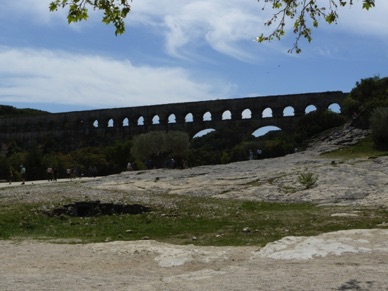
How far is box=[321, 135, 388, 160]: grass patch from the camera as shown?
29.3 meters

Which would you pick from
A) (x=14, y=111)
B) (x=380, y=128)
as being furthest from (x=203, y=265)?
(x=14, y=111)

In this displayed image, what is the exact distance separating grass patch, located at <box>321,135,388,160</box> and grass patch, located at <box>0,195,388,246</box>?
13806 millimetres

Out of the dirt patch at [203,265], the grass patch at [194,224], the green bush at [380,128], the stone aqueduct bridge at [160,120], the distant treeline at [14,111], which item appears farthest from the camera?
the distant treeline at [14,111]

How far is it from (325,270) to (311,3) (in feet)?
13.3

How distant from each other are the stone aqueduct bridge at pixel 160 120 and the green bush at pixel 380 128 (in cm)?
2437

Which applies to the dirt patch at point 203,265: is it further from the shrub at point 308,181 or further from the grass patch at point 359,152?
the grass patch at point 359,152

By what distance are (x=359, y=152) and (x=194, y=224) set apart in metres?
20.2

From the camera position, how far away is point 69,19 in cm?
731

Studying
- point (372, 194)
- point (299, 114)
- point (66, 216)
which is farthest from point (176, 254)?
point (299, 114)

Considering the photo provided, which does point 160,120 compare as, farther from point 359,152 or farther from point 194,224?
point 194,224

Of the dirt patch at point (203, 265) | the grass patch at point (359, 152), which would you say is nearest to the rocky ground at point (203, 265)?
the dirt patch at point (203, 265)

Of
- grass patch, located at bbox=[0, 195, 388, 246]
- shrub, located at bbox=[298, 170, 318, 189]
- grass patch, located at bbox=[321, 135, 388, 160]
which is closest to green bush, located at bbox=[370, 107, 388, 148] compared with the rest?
grass patch, located at bbox=[321, 135, 388, 160]

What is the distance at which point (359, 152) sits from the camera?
101ft

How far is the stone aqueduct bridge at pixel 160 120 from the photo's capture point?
2360 inches
